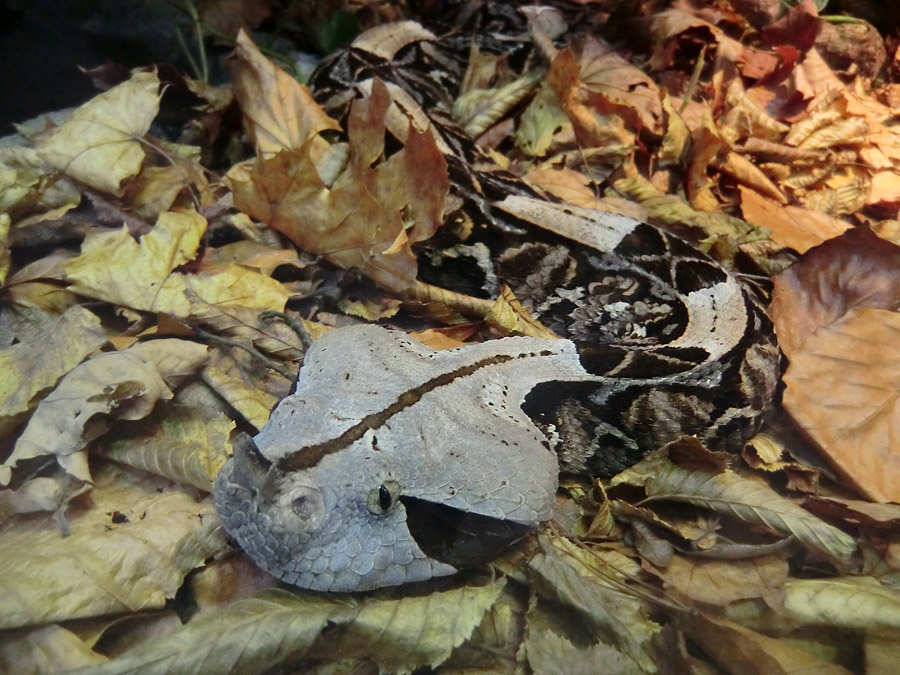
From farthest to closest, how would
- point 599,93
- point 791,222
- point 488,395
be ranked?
point 599,93 < point 791,222 < point 488,395

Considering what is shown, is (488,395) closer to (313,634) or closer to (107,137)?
(313,634)

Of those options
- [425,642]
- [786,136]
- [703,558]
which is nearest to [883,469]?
[703,558]

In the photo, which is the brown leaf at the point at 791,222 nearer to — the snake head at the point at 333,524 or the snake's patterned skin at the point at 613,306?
the snake's patterned skin at the point at 613,306

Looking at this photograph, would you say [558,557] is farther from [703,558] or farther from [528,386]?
[528,386]

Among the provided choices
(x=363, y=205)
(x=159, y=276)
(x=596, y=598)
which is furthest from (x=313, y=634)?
(x=363, y=205)

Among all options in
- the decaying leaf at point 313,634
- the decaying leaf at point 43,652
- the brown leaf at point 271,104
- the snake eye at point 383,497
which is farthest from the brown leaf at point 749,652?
the brown leaf at point 271,104

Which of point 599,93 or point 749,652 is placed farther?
point 599,93

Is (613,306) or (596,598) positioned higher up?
(596,598)

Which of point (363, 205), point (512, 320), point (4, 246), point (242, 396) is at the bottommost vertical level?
point (512, 320)
